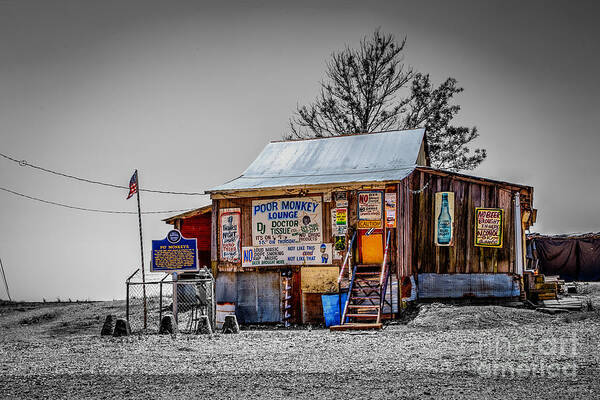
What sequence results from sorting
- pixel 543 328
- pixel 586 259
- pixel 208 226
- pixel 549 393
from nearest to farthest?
1. pixel 549 393
2. pixel 543 328
3. pixel 208 226
4. pixel 586 259

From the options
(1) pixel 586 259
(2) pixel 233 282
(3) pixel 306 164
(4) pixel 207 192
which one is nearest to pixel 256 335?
(2) pixel 233 282

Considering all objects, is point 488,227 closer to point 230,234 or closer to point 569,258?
point 230,234

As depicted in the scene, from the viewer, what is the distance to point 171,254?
17.4 meters

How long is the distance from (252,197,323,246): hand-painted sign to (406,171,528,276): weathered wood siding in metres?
2.81

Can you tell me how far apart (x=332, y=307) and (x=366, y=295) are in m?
1.03

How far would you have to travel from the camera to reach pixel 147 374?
9992 millimetres

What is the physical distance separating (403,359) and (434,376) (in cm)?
166

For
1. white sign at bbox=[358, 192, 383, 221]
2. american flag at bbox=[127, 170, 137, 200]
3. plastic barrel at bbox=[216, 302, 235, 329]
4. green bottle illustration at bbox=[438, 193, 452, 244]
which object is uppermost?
american flag at bbox=[127, 170, 137, 200]

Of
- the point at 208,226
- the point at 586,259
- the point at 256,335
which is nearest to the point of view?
the point at 256,335

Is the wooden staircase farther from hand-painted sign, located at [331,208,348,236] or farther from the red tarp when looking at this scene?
the red tarp

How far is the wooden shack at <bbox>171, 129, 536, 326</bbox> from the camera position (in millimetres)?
19406

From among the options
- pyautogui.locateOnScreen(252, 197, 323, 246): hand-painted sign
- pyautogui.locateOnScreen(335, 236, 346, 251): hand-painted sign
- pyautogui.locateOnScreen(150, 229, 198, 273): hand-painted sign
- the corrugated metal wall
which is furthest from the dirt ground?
pyautogui.locateOnScreen(252, 197, 323, 246): hand-painted sign

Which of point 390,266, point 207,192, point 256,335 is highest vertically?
point 207,192

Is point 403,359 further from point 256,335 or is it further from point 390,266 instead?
point 390,266
